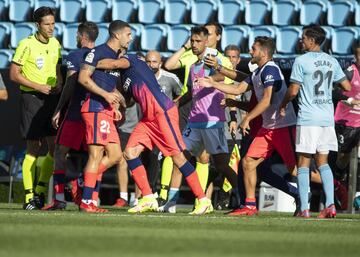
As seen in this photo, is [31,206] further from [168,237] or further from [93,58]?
[168,237]

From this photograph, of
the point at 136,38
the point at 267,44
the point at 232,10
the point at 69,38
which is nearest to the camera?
the point at 267,44

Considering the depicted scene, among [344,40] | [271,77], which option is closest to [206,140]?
[271,77]

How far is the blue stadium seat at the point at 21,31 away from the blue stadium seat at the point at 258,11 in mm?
3955

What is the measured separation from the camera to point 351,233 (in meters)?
7.80

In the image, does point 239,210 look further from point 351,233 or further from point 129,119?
point 129,119

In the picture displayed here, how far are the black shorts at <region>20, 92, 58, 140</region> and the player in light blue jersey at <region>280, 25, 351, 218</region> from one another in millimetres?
3047

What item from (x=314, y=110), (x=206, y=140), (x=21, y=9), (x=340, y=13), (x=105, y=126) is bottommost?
(x=206, y=140)

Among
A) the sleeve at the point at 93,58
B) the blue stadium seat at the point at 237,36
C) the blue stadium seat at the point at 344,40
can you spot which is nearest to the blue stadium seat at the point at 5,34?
the blue stadium seat at the point at 237,36

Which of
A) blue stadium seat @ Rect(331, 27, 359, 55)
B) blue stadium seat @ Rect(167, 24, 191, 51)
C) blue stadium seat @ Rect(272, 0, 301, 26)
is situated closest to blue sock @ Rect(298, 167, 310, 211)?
blue stadium seat @ Rect(331, 27, 359, 55)

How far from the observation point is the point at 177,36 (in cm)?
1830

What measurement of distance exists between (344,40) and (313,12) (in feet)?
3.77

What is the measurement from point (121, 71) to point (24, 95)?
184 centimetres

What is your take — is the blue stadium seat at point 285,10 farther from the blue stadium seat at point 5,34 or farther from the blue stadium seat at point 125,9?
the blue stadium seat at point 5,34

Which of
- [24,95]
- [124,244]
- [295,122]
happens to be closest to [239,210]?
[295,122]
